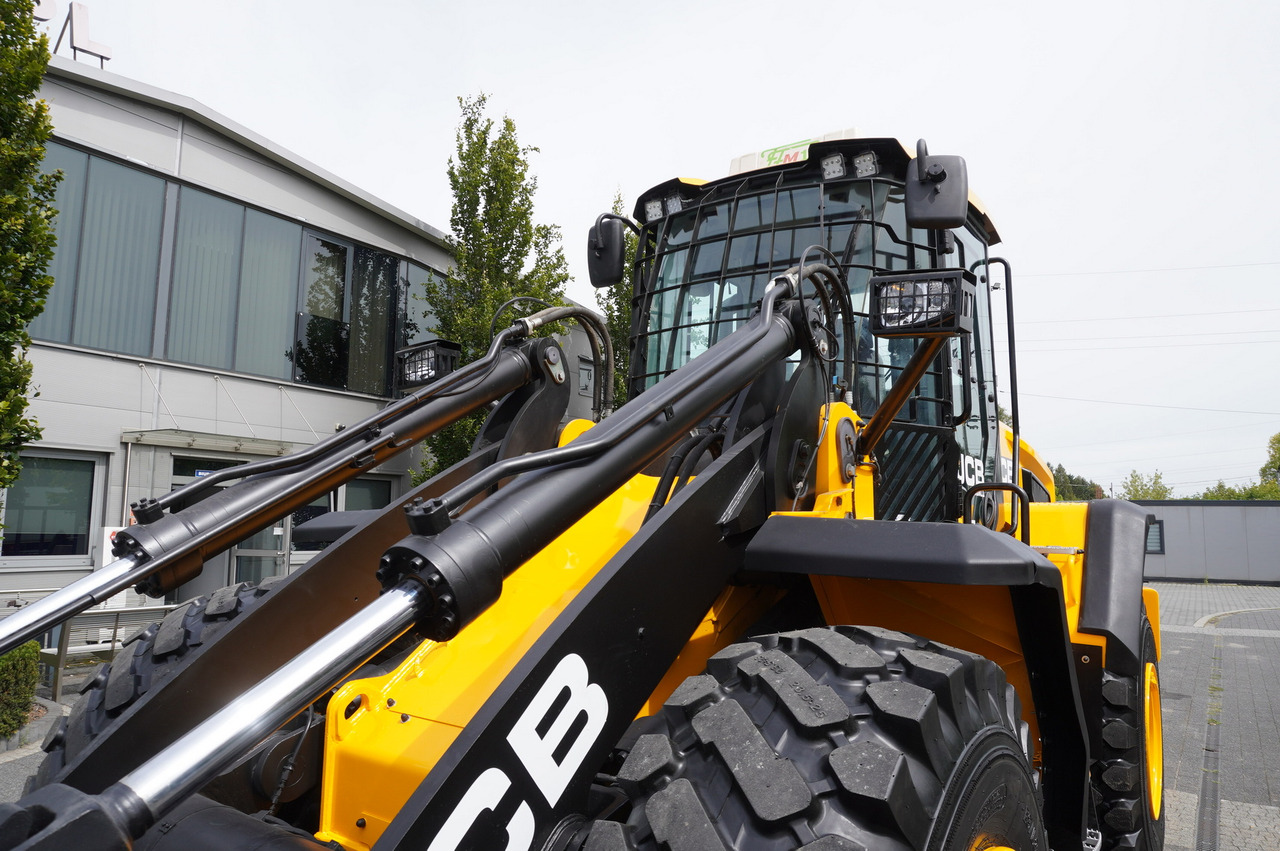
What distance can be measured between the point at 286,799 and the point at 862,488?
77.5 inches

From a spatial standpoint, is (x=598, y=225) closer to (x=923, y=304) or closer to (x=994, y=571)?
(x=923, y=304)

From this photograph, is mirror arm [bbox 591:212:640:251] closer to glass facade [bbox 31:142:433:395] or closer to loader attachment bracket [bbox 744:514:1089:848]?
loader attachment bracket [bbox 744:514:1089:848]

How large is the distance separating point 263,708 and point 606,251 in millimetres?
2937

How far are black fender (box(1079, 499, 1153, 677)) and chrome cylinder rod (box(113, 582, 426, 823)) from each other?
3.02 m

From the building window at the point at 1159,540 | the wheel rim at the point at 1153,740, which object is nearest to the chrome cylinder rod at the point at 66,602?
the wheel rim at the point at 1153,740

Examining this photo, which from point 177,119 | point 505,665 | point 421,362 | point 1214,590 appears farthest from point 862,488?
point 1214,590

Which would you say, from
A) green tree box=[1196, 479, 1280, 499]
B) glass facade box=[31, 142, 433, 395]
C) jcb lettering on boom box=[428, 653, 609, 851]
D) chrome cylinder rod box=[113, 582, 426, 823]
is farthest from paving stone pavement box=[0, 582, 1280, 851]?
green tree box=[1196, 479, 1280, 499]

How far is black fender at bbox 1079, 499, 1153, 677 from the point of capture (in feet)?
11.3

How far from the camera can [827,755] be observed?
1640mm

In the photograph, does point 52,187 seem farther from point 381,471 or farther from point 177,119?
point 381,471

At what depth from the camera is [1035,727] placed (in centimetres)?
292

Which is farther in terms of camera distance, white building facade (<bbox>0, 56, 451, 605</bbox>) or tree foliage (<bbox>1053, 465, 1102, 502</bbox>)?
tree foliage (<bbox>1053, 465, 1102, 502</bbox>)

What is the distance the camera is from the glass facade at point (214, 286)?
11.9 meters

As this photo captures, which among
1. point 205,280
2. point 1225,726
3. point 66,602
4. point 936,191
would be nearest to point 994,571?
point 936,191
